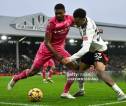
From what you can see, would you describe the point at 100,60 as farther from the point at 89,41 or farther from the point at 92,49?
the point at 89,41

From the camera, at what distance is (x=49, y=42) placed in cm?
1171

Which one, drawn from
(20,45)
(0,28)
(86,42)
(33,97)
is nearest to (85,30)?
(86,42)

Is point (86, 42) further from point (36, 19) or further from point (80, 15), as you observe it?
point (36, 19)

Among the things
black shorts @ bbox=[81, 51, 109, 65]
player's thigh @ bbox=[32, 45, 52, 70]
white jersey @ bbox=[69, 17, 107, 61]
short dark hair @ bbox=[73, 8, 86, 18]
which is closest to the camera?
white jersey @ bbox=[69, 17, 107, 61]

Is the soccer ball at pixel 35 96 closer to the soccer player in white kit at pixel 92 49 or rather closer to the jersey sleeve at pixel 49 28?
the soccer player in white kit at pixel 92 49

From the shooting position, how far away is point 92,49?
449 inches

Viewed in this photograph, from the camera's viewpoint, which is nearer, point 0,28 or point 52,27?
point 52,27

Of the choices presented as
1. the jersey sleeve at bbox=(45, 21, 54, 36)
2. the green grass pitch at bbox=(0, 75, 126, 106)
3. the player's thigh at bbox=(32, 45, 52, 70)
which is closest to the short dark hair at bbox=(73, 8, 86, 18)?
the jersey sleeve at bbox=(45, 21, 54, 36)

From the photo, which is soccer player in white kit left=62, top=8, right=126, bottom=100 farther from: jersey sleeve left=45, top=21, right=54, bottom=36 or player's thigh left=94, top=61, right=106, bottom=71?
jersey sleeve left=45, top=21, right=54, bottom=36

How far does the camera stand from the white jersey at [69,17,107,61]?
34.5ft

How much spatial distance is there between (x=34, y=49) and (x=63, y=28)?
5711 cm

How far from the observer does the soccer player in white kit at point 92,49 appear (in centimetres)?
1060

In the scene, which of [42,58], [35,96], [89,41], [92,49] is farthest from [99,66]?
[42,58]

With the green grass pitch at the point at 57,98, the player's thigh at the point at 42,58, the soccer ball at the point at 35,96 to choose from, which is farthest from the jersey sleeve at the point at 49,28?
the green grass pitch at the point at 57,98
